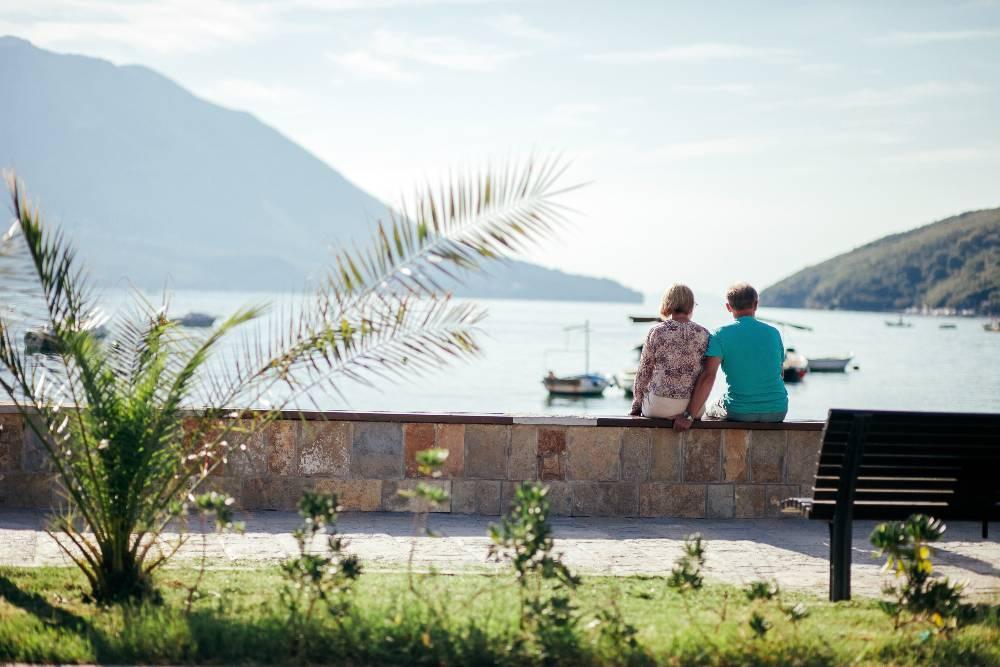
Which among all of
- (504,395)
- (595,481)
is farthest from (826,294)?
(595,481)

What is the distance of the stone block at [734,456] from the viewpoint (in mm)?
7820

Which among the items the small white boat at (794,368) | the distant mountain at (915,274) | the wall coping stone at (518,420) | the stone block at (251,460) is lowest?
the stone block at (251,460)

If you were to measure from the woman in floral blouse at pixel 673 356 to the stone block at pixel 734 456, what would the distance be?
0.39 meters

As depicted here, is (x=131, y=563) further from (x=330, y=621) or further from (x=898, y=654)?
(x=898, y=654)

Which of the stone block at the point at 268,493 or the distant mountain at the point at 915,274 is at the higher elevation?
the distant mountain at the point at 915,274

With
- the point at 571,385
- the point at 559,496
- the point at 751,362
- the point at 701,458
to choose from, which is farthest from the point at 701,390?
the point at 571,385

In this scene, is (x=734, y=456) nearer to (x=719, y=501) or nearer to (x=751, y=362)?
(x=719, y=501)

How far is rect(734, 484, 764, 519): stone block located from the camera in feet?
25.7

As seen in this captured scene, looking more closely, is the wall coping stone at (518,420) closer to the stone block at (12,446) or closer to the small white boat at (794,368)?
the stone block at (12,446)

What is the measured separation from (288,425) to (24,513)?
67.0 inches

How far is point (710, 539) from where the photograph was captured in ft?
22.7

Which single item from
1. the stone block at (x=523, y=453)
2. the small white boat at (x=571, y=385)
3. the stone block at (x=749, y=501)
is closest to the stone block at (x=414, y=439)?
the stone block at (x=523, y=453)

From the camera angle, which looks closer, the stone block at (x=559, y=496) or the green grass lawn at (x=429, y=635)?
the green grass lawn at (x=429, y=635)

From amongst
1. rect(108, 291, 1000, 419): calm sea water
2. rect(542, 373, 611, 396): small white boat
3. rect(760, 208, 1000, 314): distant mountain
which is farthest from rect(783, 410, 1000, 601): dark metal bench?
rect(760, 208, 1000, 314): distant mountain
